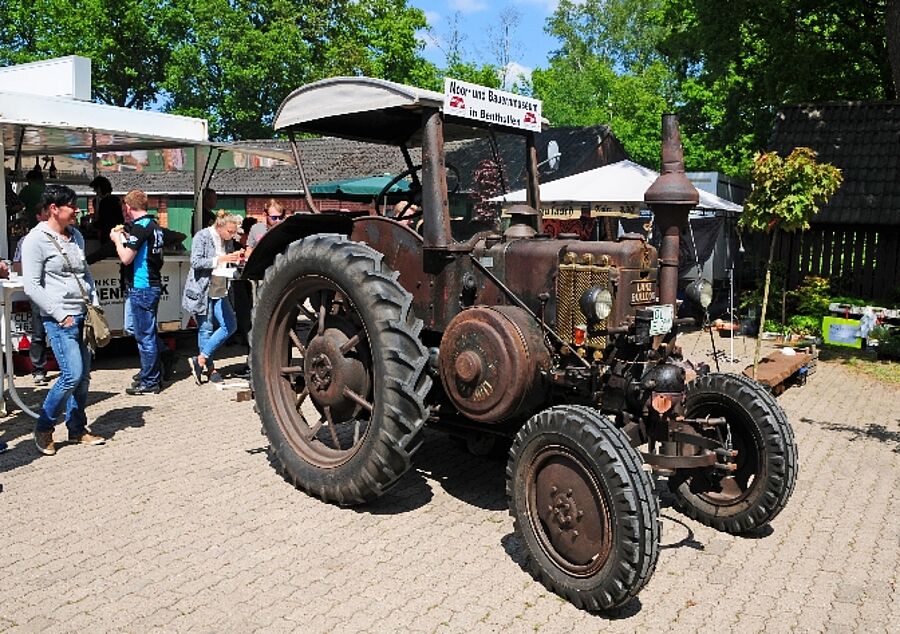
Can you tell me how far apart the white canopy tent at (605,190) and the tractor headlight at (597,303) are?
26.4 ft

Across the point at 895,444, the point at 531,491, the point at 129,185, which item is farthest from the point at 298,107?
the point at 129,185

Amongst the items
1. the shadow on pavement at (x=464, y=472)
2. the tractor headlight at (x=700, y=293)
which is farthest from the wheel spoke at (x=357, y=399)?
the tractor headlight at (x=700, y=293)

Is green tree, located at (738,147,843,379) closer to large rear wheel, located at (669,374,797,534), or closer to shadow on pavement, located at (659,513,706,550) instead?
large rear wheel, located at (669,374,797,534)

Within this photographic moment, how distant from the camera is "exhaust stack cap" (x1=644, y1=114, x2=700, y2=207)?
4215 millimetres

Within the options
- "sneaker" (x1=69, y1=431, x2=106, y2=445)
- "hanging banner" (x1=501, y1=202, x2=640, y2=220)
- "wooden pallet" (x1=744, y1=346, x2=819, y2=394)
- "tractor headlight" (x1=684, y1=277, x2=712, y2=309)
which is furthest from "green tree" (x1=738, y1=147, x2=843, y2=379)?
"sneaker" (x1=69, y1=431, x2=106, y2=445)

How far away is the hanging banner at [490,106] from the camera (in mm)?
4895

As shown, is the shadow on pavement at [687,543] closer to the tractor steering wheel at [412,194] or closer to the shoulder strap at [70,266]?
the tractor steering wheel at [412,194]

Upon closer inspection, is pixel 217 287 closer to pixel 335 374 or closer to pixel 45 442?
pixel 45 442

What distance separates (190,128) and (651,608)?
8083mm

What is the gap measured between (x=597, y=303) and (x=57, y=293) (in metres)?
3.95

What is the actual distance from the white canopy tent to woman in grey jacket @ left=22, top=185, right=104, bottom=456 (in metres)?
7.55

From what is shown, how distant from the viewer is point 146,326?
8.20 metres

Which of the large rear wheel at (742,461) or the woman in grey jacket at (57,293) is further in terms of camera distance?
the woman in grey jacket at (57,293)

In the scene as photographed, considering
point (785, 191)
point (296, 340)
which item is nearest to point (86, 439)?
point (296, 340)
